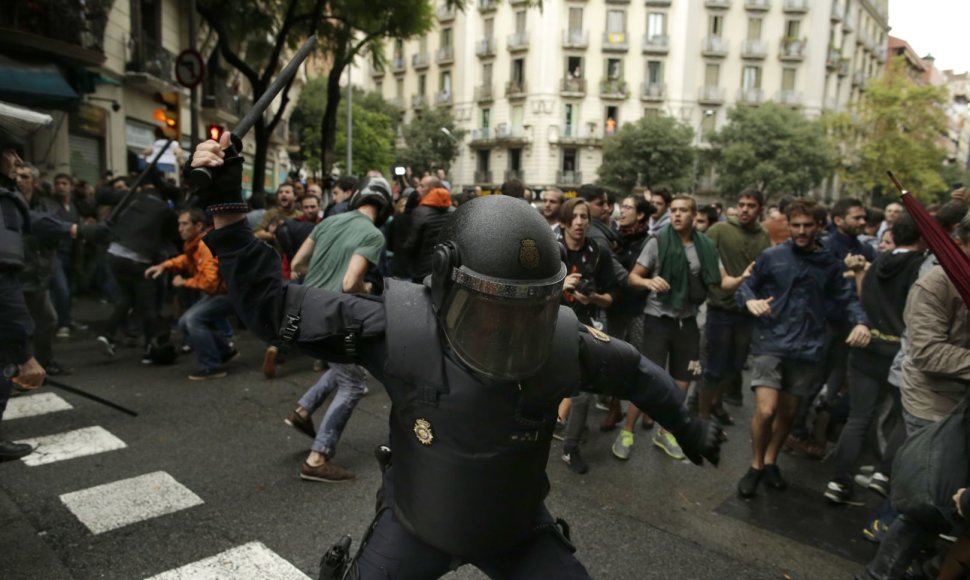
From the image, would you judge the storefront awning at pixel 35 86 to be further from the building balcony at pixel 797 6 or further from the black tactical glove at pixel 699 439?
the building balcony at pixel 797 6

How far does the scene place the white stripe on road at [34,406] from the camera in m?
5.19

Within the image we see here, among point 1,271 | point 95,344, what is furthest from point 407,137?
point 1,271

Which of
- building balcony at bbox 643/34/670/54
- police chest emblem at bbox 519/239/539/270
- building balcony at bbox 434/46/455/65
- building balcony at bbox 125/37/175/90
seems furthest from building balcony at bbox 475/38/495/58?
police chest emblem at bbox 519/239/539/270

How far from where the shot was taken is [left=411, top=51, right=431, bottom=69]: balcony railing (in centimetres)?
5225

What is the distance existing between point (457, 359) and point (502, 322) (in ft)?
0.62

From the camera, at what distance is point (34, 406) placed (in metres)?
5.37

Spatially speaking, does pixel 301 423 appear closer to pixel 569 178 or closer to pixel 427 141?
pixel 569 178

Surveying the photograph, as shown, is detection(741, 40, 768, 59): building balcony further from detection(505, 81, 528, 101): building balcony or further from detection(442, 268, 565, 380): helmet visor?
detection(442, 268, 565, 380): helmet visor

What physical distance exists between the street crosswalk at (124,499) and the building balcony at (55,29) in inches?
392

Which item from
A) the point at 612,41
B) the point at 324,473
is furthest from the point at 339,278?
the point at 612,41

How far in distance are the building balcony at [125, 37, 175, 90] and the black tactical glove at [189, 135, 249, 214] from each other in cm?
1727

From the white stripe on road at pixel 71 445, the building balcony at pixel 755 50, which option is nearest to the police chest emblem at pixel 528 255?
the white stripe on road at pixel 71 445

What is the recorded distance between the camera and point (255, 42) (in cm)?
1587

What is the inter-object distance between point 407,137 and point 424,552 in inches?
1848
